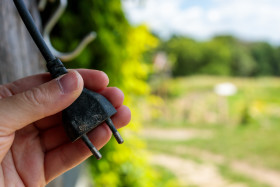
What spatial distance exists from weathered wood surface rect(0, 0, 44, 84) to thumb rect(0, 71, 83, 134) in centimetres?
48

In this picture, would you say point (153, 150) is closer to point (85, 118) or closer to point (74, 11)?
point (74, 11)

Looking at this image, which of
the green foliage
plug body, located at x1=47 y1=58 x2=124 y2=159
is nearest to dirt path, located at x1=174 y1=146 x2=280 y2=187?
plug body, located at x1=47 y1=58 x2=124 y2=159

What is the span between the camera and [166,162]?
21.3ft

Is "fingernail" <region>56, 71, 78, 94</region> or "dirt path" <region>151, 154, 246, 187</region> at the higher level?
"fingernail" <region>56, 71, 78, 94</region>

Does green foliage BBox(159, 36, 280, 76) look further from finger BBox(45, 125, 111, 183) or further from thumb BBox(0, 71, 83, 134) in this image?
thumb BBox(0, 71, 83, 134)

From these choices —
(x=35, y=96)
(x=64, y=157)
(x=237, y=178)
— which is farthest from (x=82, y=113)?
(x=237, y=178)

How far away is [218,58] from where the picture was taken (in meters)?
20.6

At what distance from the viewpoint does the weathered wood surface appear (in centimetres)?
118

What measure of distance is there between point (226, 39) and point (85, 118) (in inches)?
922

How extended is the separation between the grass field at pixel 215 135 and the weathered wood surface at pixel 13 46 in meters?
2.49

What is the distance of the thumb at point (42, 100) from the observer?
2.34 feet

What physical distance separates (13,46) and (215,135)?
7.63 meters

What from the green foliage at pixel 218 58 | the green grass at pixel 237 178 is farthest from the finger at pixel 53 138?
the green foliage at pixel 218 58

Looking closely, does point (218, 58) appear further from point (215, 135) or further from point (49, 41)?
point (49, 41)
